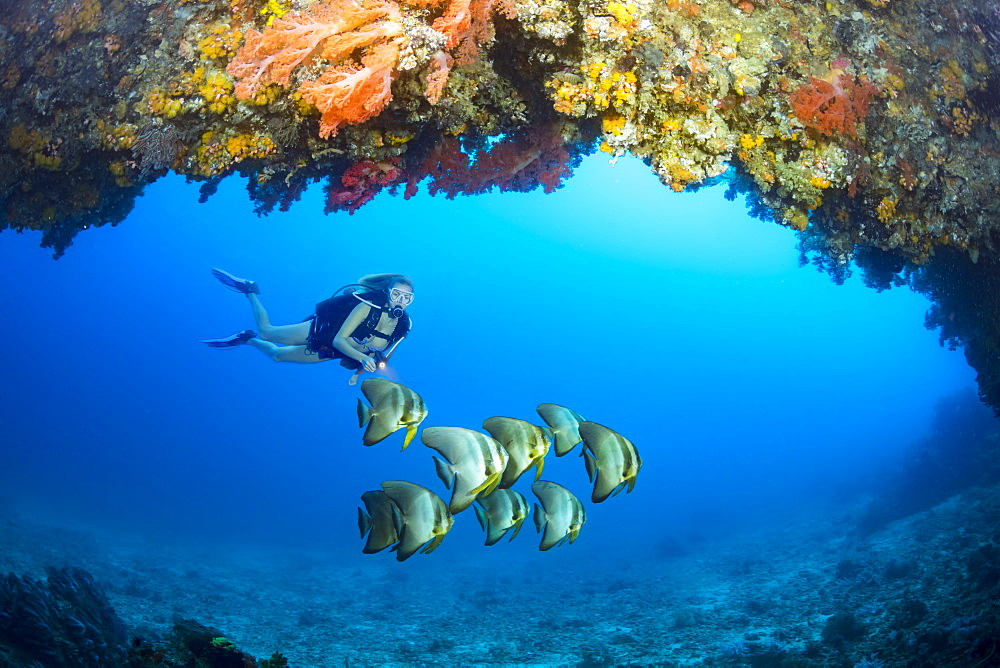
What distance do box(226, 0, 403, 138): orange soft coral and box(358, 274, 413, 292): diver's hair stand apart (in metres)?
3.82

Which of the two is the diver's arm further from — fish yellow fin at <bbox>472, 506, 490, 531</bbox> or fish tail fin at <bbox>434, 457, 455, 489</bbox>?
fish tail fin at <bbox>434, 457, 455, 489</bbox>

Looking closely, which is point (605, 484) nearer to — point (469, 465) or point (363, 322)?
point (469, 465)

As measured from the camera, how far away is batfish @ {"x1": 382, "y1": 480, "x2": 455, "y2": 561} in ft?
11.1

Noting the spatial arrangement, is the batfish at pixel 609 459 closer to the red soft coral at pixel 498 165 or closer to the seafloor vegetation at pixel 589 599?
the red soft coral at pixel 498 165

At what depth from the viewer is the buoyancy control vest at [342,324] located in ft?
25.5

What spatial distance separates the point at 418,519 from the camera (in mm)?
3434

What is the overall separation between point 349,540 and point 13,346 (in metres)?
138

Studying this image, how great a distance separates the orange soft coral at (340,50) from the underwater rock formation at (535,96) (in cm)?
2

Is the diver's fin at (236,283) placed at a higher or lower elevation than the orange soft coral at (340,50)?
higher

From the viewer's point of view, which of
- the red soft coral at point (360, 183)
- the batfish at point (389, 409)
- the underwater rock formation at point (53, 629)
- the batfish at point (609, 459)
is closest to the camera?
the batfish at point (609, 459)

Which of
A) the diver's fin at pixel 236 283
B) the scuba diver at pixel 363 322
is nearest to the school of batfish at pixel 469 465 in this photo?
the scuba diver at pixel 363 322

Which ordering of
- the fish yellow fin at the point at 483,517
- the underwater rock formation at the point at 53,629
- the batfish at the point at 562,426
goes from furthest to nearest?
1. the underwater rock formation at the point at 53,629
2. the fish yellow fin at the point at 483,517
3. the batfish at the point at 562,426

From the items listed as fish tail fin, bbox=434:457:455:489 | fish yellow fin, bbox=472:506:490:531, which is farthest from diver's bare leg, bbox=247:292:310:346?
fish tail fin, bbox=434:457:455:489

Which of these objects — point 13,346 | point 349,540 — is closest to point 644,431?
point 349,540
